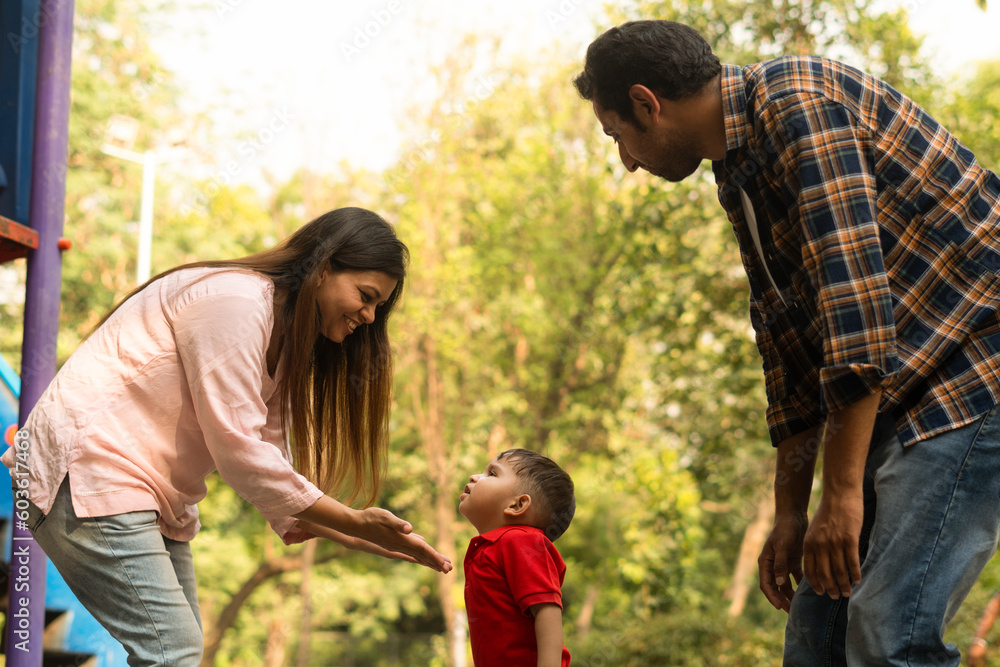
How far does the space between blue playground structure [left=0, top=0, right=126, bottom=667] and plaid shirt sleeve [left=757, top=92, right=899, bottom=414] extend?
2.05m

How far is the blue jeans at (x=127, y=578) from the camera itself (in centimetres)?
173

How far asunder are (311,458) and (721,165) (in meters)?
1.38

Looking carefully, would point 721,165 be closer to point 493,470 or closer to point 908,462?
point 908,462

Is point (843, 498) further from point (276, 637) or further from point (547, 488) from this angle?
point (276, 637)

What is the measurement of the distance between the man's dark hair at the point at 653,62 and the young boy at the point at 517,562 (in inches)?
38.4

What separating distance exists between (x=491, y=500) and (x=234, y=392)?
0.73 metres

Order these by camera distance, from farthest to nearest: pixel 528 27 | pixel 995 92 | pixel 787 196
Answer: pixel 528 27 < pixel 995 92 < pixel 787 196

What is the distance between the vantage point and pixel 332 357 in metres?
2.38

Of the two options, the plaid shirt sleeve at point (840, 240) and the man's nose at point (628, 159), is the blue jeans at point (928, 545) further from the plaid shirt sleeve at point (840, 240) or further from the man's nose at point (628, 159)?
the man's nose at point (628, 159)

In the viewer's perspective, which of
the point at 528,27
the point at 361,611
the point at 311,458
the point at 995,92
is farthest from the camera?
the point at 361,611

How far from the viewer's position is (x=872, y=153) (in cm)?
148

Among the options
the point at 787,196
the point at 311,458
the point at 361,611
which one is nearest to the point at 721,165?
the point at 787,196

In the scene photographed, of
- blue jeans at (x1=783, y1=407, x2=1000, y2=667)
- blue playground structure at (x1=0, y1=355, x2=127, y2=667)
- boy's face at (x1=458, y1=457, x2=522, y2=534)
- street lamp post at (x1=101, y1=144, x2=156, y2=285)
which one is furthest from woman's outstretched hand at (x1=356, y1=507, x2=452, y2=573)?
street lamp post at (x1=101, y1=144, x2=156, y2=285)

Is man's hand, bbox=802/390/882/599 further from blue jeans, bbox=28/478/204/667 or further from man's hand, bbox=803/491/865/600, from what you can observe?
blue jeans, bbox=28/478/204/667
